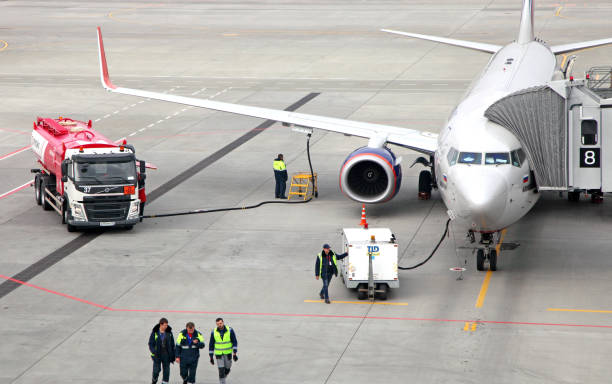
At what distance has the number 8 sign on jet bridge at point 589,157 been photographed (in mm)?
28203

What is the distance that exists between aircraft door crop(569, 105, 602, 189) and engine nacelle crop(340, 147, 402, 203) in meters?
7.36

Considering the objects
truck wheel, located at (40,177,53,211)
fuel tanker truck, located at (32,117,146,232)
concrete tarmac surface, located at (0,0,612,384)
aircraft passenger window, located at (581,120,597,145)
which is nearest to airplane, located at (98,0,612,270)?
concrete tarmac surface, located at (0,0,612,384)

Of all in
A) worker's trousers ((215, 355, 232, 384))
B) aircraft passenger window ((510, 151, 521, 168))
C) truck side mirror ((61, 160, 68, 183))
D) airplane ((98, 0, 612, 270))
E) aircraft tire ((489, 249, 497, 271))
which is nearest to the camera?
worker's trousers ((215, 355, 232, 384))

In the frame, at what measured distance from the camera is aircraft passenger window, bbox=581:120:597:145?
1110 inches

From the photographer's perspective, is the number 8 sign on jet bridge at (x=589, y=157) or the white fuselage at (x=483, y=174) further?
the number 8 sign on jet bridge at (x=589, y=157)

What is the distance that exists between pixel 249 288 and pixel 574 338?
29.6 ft

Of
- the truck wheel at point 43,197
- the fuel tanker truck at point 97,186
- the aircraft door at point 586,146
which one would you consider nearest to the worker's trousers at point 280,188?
the fuel tanker truck at point 97,186

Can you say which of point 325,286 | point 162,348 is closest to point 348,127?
point 325,286

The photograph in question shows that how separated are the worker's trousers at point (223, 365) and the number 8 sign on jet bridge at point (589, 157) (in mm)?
12791

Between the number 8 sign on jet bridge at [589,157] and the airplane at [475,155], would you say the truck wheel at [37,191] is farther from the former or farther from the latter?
the number 8 sign on jet bridge at [589,157]

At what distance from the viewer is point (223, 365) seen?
2105cm

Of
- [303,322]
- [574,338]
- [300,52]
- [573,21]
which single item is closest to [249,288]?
[303,322]

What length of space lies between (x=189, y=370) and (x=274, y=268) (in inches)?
326

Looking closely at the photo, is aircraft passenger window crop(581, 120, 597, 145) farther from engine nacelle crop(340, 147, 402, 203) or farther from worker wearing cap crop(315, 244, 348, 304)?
worker wearing cap crop(315, 244, 348, 304)
